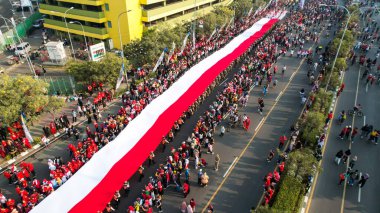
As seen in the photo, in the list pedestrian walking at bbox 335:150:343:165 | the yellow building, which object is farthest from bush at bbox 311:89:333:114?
the yellow building

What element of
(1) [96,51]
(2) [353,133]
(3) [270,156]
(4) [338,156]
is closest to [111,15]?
(1) [96,51]

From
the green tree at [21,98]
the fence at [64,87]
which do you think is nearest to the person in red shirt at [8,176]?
the green tree at [21,98]

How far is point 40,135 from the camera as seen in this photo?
2716 centimetres

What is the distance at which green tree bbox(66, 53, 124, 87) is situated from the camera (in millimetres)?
31188

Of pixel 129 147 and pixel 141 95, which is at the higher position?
pixel 129 147

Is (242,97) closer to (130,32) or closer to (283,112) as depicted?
(283,112)

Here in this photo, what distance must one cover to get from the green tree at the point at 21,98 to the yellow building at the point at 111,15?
22.7 metres

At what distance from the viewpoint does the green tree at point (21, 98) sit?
23.8 m

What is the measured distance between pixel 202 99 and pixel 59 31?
132 feet

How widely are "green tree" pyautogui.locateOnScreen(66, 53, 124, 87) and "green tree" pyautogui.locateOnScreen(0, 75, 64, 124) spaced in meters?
6.02

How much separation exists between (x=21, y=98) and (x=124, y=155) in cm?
1182

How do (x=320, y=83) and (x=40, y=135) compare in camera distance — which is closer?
(x=40, y=135)

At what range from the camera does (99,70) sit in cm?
3125

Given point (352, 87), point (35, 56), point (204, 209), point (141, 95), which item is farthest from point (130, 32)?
point (204, 209)
